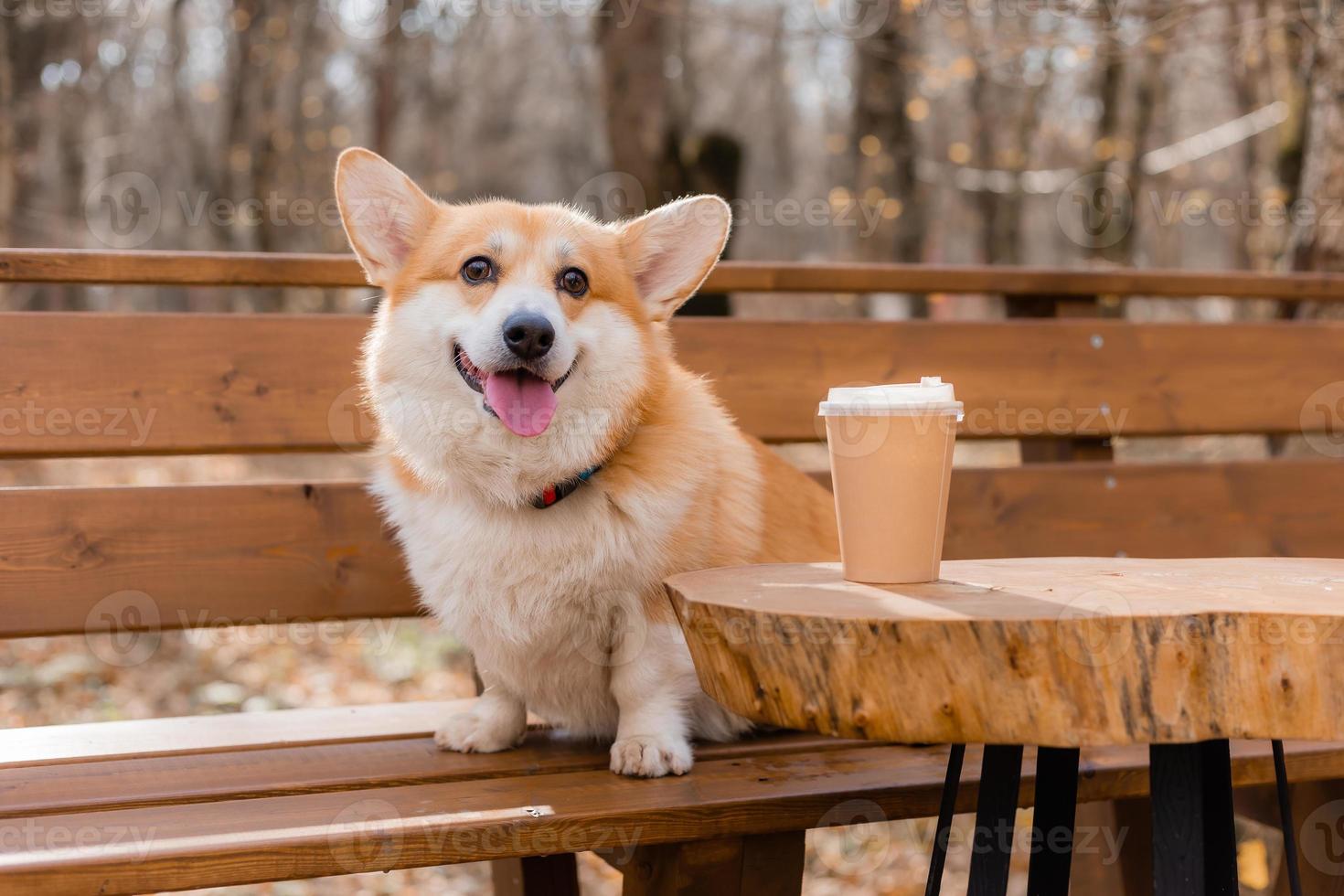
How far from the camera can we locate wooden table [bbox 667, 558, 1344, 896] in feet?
4.14

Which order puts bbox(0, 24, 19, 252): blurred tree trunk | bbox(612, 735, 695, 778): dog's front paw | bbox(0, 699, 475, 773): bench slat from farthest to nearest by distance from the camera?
1. bbox(0, 24, 19, 252): blurred tree trunk
2. bbox(0, 699, 475, 773): bench slat
3. bbox(612, 735, 695, 778): dog's front paw

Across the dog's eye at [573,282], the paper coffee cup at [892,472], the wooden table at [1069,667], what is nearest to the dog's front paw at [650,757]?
the wooden table at [1069,667]

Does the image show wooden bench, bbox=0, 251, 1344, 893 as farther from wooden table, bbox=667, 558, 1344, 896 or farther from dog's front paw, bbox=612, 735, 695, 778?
wooden table, bbox=667, 558, 1344, 896

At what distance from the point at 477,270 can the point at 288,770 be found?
94cm

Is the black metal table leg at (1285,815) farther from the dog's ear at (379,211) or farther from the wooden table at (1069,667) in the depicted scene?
the dog's ear at (379,211)

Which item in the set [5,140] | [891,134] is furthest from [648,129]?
[5,140]

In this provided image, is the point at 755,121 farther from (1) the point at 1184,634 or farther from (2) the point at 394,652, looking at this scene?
(1) the point at 1184,634

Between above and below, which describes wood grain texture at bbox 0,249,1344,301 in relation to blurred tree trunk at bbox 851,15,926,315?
below

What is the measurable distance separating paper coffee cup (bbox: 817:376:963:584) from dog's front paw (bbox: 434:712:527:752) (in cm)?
86

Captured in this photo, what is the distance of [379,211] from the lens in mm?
2221

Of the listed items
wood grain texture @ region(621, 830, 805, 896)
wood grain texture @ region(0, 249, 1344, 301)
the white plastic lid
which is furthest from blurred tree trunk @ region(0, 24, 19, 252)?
the white plastic lid

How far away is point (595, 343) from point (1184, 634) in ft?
3.80

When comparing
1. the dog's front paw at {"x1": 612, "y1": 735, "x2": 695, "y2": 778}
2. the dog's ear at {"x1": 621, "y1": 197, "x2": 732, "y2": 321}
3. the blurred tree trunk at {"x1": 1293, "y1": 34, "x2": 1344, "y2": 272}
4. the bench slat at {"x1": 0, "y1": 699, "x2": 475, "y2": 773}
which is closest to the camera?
the dog's front paw at {"x1": 612, "y1": 735, "x2": 695, "y2": 778}

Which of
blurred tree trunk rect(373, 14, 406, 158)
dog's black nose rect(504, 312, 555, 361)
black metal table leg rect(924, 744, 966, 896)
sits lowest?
black metal table leg rect(924, 744, 966, 896)
